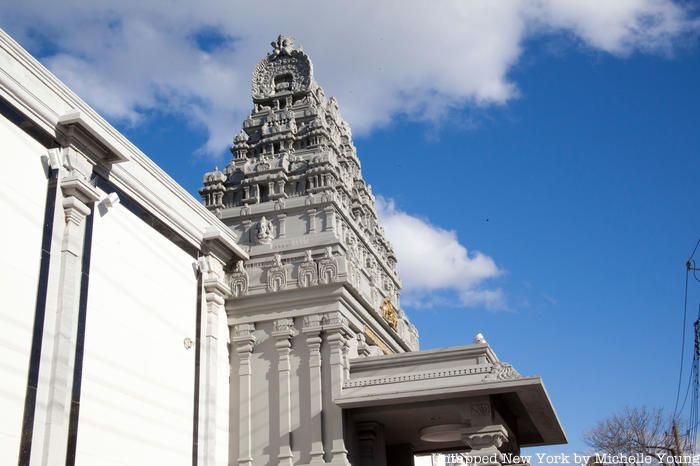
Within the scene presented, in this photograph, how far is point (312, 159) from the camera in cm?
2633

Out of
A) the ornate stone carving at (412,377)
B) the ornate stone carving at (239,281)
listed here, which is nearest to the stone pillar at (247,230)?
the ornate stone carving at (239,281)

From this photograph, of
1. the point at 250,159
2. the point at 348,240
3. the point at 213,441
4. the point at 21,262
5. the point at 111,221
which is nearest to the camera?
the point at 21,262

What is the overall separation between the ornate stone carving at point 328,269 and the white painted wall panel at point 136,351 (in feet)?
11.9

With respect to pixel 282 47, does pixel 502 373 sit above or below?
below

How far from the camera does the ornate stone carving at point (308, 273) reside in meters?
22.6

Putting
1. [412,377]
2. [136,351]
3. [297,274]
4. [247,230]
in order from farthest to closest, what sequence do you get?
[247,230] < [297,274] < [412,377] < [136,351]

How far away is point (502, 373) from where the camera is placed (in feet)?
66.3

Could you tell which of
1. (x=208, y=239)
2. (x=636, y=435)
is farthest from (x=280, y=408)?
(x=636, y=435)

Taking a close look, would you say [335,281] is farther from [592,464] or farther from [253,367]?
[592,464]

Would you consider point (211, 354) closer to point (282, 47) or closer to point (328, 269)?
point (328, 269)

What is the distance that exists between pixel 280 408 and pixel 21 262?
8.64 metres

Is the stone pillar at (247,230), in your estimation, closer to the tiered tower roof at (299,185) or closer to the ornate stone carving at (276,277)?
the tiered tower roof at (299,185)

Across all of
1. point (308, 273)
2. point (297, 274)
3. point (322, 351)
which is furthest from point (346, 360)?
point (297, 274)

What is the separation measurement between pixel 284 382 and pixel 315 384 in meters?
0.90
